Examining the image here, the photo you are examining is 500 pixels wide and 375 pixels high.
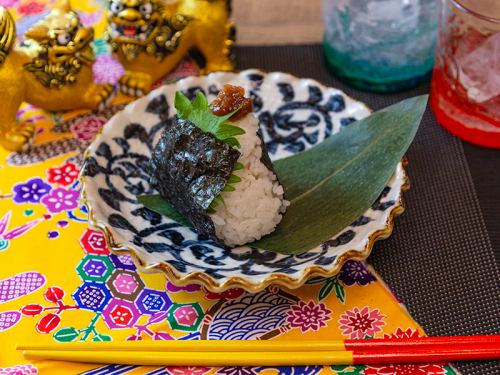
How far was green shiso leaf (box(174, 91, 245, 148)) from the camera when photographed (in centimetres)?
156

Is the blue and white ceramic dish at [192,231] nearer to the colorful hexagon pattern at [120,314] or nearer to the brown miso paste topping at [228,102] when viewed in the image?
the colorful hexagon pattern at [120,314]

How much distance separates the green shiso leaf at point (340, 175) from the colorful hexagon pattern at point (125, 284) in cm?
33

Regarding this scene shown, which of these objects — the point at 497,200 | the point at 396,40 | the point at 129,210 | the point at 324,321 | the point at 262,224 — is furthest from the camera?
the point at 396,40

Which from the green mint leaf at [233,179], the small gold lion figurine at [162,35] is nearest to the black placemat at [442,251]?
the green mint leaf at [233,179]

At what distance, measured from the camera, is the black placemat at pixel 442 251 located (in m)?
1.55

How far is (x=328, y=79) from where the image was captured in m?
2.32

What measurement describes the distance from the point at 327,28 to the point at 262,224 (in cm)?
97

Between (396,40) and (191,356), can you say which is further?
(396,40)

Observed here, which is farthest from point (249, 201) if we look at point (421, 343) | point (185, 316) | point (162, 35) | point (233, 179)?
point (162, 35)

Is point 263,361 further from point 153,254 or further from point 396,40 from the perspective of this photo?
point 396,40

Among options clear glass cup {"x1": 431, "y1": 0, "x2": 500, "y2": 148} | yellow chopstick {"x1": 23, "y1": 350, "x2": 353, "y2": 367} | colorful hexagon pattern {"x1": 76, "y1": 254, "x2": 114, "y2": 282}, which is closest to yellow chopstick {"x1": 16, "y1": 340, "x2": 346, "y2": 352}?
yellow chopstick {"x1": 23, "y1": 350, "x2": 353, "y2": 367}

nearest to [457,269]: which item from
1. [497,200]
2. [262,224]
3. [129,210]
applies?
[497,200]

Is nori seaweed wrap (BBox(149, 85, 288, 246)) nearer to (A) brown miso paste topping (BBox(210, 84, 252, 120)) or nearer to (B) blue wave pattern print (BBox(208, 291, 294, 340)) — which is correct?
(A) brown miso paste topping (BBox(210, 84, 252, 120))

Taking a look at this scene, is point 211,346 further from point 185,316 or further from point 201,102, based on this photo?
point 201,102
